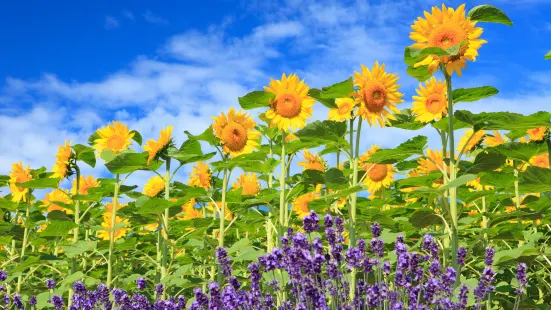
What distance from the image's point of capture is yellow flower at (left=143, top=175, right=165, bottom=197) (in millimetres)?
6629

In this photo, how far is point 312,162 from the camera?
6535 mm

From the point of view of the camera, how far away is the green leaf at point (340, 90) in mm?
4402

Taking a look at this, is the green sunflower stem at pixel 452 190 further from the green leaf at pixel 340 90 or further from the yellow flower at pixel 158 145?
the yellow flower at pixel 158 145

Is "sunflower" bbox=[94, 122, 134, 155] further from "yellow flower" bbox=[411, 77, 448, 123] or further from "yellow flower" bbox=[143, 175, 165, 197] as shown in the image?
"yellow flower" bbox=[411, 77, 448, 123]

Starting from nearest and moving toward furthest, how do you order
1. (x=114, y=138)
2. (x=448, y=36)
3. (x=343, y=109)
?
(x=448, y=36), (x=343, y=109), (x=114, y=138)

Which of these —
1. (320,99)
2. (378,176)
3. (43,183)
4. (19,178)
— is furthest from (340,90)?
(19,178)

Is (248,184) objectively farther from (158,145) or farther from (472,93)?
(472,93)

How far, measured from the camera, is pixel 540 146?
213 inches

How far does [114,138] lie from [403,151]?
3001mm

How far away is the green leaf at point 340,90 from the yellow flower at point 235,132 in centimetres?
113

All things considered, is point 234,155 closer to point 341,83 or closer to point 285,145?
point 285,145

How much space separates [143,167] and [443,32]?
2901 mm

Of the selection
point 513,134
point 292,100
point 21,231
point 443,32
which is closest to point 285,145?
point 292,100

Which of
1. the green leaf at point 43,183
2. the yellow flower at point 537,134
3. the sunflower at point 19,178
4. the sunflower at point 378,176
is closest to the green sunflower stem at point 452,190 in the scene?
the yellow flower at point 537,134
